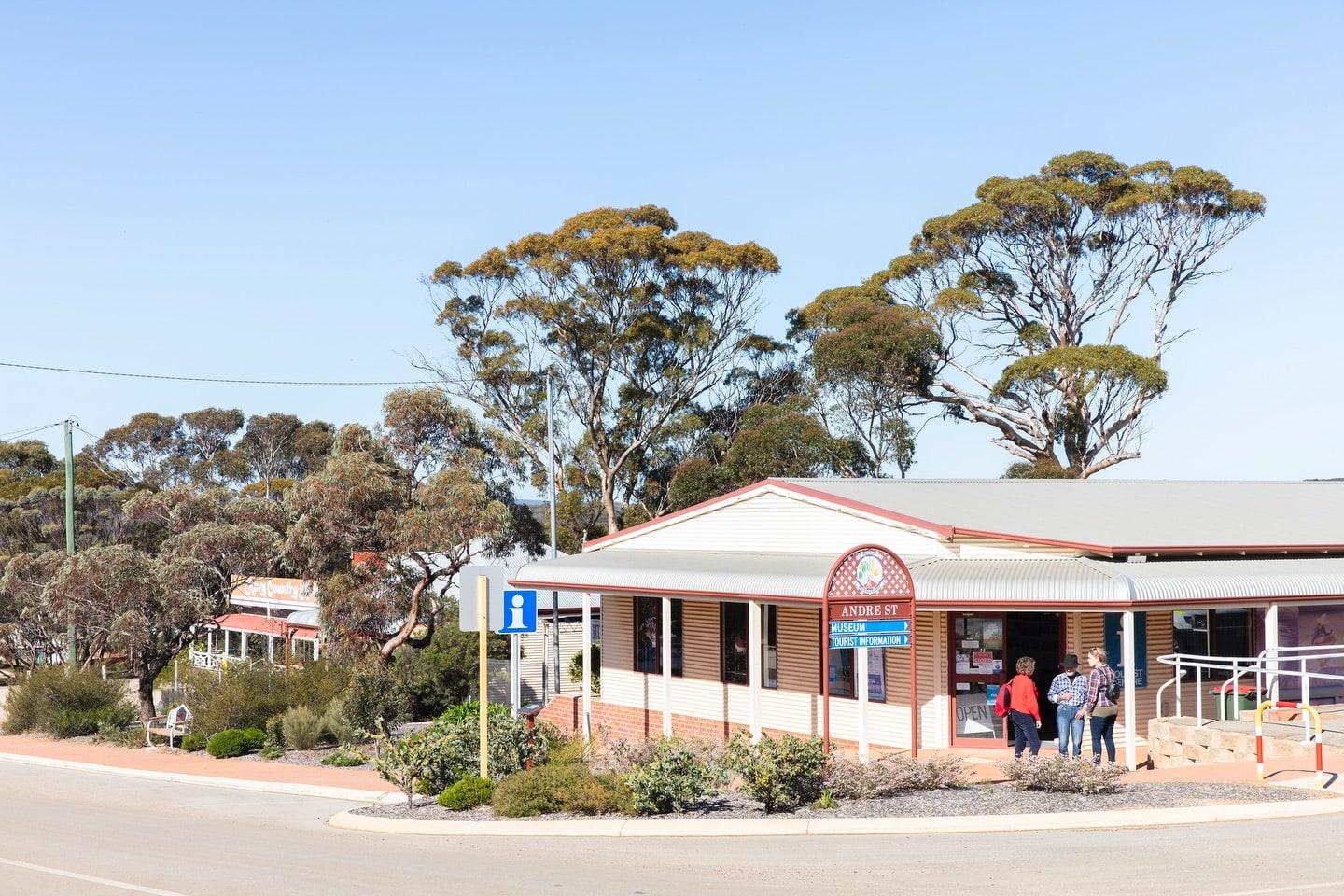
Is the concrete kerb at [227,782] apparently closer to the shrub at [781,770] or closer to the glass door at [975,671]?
the shrub at [781,770]

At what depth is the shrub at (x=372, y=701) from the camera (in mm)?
24422

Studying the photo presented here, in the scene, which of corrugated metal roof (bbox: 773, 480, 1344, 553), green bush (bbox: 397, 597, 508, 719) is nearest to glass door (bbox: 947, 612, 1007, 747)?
corrugated metal roof (bbox: 773, 480, 1344, 553)

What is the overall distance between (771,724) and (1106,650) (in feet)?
18.2

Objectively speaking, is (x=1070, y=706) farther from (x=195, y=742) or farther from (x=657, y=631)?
(x=195, y=742)

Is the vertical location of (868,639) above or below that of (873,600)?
below

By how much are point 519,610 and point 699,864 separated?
19.7ft

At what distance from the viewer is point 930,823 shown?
13.0 m

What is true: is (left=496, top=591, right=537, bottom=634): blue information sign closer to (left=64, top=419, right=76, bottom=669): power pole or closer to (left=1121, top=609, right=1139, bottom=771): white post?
(left=1121, top=609, right=1139, bottom=771): white post

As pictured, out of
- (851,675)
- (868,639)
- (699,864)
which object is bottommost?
(699,864)

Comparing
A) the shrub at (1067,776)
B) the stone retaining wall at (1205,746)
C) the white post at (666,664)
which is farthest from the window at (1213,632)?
the white post at (666,664)

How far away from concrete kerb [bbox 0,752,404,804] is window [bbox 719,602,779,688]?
271 inches

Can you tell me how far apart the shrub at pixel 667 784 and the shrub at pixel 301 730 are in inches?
448

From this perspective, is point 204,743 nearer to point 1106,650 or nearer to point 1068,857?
point 1106,650

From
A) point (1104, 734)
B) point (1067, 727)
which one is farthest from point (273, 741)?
point (1104, 734)
